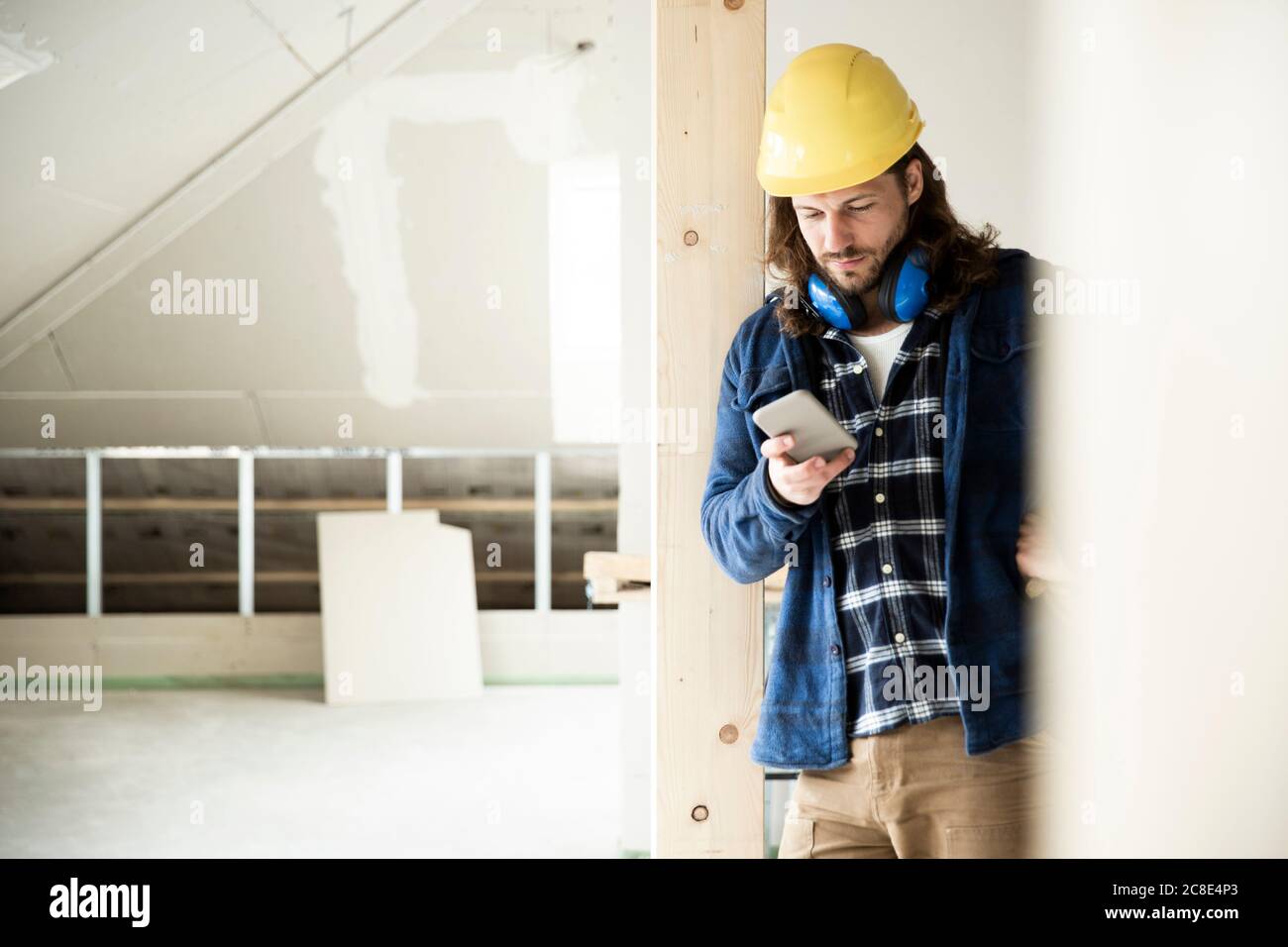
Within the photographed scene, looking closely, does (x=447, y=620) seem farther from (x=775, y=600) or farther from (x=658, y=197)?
(x=658, y=197)

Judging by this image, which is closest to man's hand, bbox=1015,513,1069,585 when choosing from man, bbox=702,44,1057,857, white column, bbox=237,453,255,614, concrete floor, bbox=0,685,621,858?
man, bbox=702,44,1057,857

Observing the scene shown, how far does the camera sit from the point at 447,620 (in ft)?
18.1

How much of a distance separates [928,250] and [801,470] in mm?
320

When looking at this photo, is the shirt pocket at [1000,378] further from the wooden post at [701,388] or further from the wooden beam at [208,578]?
the wooden beam at [208,578]

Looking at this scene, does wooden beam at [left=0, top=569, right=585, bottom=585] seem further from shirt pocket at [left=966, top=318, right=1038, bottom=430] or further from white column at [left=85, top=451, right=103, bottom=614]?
shirt pocket at [left=966, top=318, right=1038, bottom=430]

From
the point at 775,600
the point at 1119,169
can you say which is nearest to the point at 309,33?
the point at 775,600

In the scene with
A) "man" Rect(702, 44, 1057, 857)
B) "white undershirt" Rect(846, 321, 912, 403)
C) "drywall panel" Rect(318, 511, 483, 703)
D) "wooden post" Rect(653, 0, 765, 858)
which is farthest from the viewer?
"drywall panel" Rect(318, 511, 483, 703)

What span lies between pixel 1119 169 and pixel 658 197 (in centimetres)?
113

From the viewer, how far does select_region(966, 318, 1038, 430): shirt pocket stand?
48.6 inches

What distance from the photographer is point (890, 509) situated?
126 cm

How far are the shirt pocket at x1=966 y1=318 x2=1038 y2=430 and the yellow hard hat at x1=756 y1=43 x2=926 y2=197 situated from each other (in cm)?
22

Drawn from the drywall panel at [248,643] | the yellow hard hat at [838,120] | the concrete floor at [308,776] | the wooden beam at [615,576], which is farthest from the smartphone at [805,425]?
the drywall panel at [248,643]

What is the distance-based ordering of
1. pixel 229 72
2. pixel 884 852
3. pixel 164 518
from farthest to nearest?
pixel 164 518, pixel 229 72, pixel 884 852

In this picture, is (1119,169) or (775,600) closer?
(1119,169)
